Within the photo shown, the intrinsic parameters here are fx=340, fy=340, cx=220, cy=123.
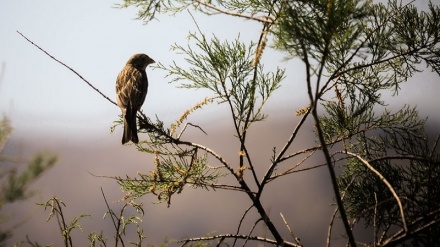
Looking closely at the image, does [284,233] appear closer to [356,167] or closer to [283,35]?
[356,167]

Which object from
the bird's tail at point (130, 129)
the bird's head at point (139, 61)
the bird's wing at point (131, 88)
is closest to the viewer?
the bird's tail at point (130, 129)

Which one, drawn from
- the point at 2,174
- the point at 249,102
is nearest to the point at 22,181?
the point at 2,174

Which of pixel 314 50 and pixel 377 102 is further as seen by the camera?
pixel 377 102

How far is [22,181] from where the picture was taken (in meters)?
3.82

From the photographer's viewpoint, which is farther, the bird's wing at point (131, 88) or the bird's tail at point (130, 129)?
the bird's wing at point (131, 88)

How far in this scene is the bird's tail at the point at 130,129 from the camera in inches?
121

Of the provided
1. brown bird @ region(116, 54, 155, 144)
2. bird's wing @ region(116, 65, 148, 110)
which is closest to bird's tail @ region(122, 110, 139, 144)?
brown bird @ region(116, 54, 155, 144)

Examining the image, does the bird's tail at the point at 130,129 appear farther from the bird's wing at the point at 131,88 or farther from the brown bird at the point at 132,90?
the bird's wing at the point at 131,88

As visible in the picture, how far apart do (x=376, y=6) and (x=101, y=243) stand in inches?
123

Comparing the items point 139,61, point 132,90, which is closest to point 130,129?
point 132,90

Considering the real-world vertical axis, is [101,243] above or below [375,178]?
below

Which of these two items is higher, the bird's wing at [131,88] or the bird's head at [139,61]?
the bird's head at [139,61]

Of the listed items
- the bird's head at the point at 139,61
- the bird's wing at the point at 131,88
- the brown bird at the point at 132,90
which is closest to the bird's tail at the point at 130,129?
the brown bird at the point at 132,90

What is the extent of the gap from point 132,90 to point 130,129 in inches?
39.1
